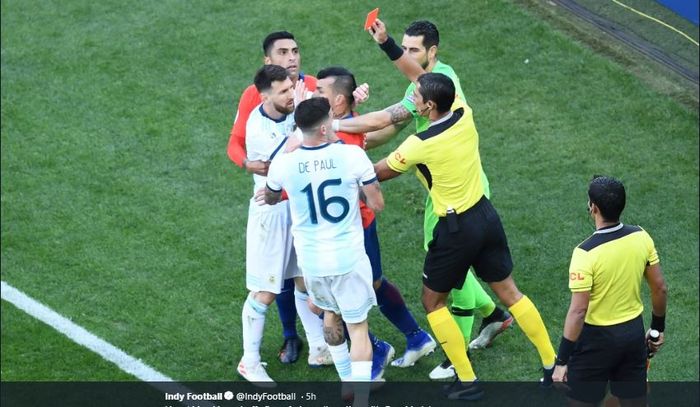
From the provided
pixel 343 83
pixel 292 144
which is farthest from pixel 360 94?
pixel 292 144

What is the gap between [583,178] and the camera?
32.3 ft

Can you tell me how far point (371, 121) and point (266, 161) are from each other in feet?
2.66

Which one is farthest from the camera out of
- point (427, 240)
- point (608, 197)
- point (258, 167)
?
point (258, 167)

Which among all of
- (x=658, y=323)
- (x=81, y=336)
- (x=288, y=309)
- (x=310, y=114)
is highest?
(x=310, y=114)

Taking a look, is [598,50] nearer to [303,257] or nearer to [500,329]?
[500,329]

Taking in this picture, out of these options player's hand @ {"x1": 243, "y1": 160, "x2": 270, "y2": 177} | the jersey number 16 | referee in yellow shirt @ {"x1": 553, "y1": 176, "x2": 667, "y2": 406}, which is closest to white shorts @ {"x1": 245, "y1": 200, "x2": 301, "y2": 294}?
player's hand @ {"x1": 243, "y1": 160, "x2": 270, "y2": 177}

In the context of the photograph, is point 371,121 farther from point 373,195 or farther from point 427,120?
point 373,195

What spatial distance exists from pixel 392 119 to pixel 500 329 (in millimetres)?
1902

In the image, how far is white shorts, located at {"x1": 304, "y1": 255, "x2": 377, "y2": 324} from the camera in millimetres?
6867

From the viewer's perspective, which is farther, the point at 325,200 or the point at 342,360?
the point at 342,360

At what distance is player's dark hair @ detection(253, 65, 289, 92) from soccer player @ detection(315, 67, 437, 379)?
24 centimetres

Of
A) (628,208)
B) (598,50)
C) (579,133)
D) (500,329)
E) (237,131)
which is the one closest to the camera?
(237,131)

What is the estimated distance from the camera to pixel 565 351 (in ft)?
20.0

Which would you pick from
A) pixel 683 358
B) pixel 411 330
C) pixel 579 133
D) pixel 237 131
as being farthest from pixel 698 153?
pixel 237 131
